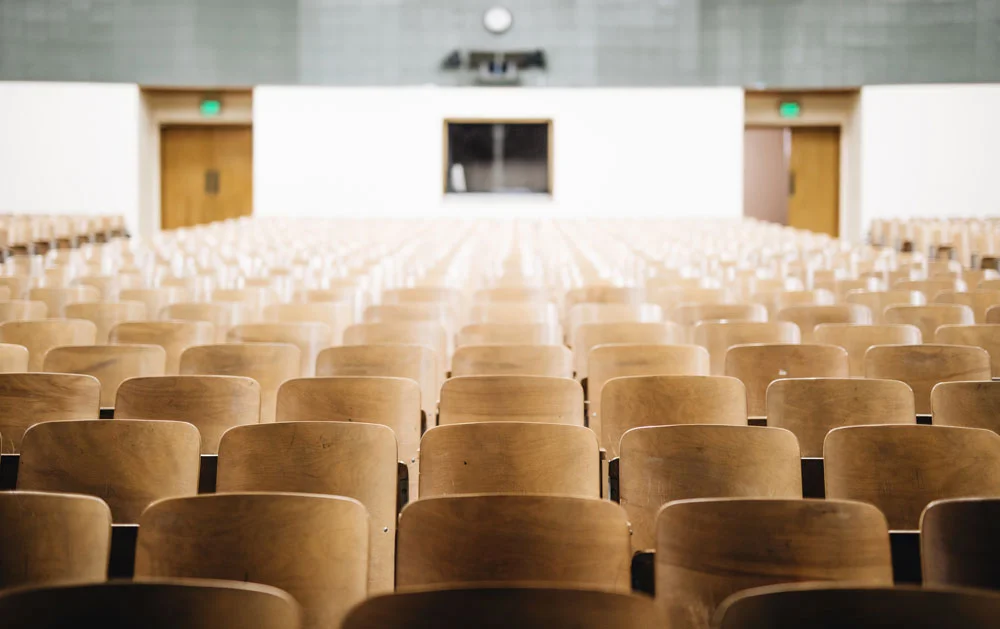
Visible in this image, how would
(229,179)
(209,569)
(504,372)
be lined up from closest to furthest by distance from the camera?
(209,569) < (504,372) < (229,179)

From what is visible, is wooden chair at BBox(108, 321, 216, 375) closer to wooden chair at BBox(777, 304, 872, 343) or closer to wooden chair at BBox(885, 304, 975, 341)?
wooden chair at BBox(777, 304, 872, 343)

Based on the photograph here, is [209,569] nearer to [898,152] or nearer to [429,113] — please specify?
[429,113]

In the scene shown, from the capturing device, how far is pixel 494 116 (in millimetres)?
16719

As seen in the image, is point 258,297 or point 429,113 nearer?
point 258,297

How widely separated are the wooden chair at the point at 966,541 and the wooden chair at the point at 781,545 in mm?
94

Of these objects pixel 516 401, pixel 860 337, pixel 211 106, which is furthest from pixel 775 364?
pixel 211 106

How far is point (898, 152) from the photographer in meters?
16.9

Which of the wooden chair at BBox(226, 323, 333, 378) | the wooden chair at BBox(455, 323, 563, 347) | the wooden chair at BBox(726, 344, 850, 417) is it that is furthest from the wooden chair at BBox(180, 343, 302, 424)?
the wooden chair at BBox(726, 344, 850, 417)

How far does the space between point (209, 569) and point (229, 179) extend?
57.1ft

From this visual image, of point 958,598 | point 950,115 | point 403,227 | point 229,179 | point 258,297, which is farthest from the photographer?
point 229,179

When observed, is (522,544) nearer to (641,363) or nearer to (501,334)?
(641,363)

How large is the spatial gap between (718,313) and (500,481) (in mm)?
2596

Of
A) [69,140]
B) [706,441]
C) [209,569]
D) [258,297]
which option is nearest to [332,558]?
[209,569]

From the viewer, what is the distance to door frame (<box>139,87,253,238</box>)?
1716cm
